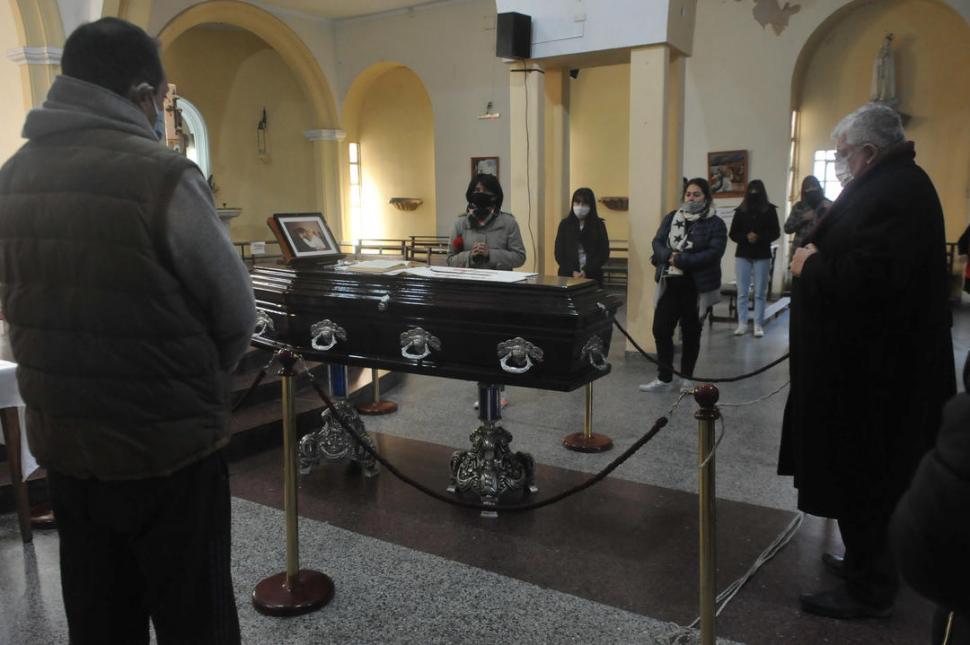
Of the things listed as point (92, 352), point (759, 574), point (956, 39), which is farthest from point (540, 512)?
point (956, 39)

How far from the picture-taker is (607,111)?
46.7ft

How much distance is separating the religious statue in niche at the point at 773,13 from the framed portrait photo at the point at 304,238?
895cm

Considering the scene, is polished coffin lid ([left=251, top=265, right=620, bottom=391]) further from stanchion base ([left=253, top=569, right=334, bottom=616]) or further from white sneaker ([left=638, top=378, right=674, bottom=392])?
white sneaker ([left=638, top=378, right=674, bottom=392])

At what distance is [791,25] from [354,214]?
352 inches

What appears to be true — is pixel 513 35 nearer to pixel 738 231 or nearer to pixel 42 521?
pixel 738 231

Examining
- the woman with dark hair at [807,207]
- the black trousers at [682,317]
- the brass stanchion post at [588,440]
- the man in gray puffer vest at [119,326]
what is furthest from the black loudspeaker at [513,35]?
the man in gray puffer vest at [119,326]

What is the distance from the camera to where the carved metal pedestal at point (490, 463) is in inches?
147

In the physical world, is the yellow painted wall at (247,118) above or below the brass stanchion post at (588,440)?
above

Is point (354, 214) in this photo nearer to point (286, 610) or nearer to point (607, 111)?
point (607, 111)

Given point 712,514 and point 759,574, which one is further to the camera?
point 759,574

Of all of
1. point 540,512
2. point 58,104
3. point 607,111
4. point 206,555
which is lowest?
point 540,512

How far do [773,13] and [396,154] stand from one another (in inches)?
307

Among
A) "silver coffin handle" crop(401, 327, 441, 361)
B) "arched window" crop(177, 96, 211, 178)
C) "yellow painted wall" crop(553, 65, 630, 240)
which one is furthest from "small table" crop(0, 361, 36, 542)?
"yellow painted wall" crop(553, 65, 630, 240)

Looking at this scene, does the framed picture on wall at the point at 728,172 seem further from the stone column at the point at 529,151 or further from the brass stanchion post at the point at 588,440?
the brass stanchion post at the point at 588,440
